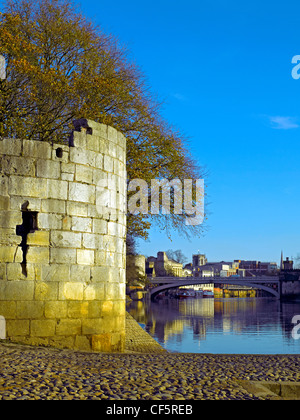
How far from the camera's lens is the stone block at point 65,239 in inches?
392

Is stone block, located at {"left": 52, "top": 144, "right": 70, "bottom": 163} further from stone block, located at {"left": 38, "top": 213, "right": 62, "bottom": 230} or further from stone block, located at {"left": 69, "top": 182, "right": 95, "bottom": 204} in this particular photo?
stone block, located at {"left": 38, "top": 213, "right": 62, "bottom": 230}

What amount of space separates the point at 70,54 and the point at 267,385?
14.4 m

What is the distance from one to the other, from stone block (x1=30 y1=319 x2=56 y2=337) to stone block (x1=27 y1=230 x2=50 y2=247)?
137cm

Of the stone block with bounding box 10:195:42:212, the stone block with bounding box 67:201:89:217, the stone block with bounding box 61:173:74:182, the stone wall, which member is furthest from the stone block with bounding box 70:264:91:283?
the stone block with bounding box 61:173:74:182

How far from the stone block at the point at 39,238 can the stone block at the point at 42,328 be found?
1.37 m

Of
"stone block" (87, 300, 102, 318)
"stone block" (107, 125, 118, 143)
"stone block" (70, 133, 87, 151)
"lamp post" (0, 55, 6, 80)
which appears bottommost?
"stone block" (87, 300, 102, 318)

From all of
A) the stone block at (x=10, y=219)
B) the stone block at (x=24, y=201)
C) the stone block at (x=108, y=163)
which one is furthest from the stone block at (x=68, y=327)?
the stone block at (x=108, y=163)

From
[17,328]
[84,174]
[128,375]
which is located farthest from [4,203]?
[128,375]

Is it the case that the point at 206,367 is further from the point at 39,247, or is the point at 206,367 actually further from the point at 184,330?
the point at 184,330

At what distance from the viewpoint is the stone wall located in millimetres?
9633

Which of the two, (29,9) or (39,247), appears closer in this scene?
(39,247)

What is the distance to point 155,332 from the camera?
35.3m
